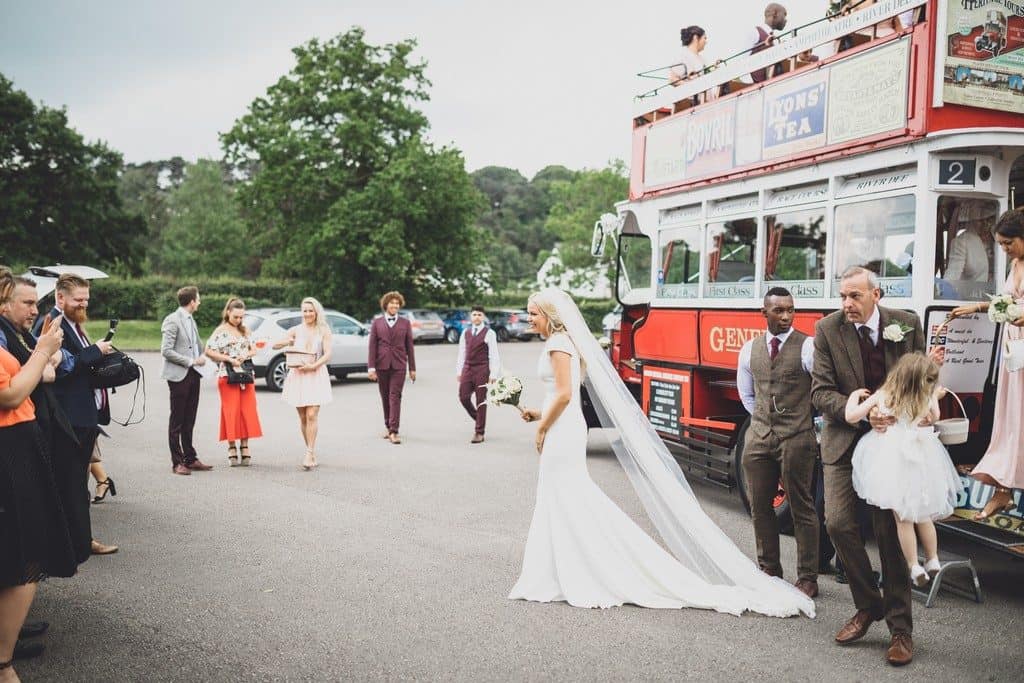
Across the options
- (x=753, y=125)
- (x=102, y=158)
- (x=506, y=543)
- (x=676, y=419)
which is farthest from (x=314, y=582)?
(x=102, y=158)

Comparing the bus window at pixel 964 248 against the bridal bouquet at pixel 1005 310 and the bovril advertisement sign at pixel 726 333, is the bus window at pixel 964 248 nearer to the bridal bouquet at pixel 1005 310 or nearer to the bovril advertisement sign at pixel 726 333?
the bridal bouquet at pixel 1005 310

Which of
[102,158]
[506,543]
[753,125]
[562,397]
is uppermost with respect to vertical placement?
[102,158]

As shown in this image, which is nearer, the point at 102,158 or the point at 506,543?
the point at 506,543

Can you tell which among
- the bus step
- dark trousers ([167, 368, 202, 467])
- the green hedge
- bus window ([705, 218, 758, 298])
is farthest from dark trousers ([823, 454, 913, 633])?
the green hedge

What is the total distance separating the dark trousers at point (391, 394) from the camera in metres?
11.8

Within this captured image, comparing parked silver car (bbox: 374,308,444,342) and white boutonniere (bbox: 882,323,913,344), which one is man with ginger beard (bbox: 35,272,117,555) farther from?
parked silver car (bbox: 374,308,444,342)

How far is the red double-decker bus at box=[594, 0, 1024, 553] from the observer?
6035 mm

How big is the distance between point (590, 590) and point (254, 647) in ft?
6.66

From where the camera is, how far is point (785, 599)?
504 cm

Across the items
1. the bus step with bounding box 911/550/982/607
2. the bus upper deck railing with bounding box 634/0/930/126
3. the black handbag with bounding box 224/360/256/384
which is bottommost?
the bus step with bounding box 911/550/982/607

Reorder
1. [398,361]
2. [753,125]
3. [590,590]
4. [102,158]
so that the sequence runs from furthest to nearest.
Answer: [102,158] → [398,361] → [753,125] → [590,590]

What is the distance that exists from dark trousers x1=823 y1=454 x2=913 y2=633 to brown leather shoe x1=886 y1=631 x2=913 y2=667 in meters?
0.03

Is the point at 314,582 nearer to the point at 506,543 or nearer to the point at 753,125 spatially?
the point at 506,543

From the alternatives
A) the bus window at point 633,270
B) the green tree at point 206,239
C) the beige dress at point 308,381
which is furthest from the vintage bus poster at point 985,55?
the green tree at point 206,239
